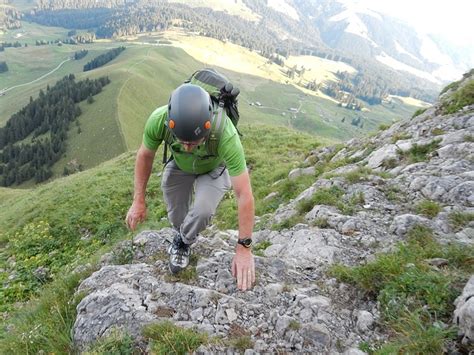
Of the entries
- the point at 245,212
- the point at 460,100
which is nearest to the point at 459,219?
the point at 245,212

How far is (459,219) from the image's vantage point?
24.7 ft

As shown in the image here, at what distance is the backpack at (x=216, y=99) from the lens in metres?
5.50

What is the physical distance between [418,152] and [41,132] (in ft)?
512

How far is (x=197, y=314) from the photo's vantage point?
18.4ft

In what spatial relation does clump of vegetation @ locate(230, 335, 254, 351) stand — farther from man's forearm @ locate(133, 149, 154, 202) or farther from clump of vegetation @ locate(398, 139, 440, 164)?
clump of vegetation @ locate(398, 139, 440, 164)

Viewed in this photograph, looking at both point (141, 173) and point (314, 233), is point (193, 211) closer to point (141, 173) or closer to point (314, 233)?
point (141, 173)

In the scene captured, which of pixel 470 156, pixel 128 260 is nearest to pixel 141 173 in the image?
pixel 128 260

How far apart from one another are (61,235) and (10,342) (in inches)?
477

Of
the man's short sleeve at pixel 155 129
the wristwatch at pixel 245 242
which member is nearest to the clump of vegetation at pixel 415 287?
the wristwatch at pixel 245 242

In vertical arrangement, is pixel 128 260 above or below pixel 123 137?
above

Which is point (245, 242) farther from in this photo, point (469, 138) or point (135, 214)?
point (469, 138)

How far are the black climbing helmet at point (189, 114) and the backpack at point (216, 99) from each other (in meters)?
0.29

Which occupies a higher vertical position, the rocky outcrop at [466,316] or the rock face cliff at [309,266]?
the rocky outcrop at [466,316]

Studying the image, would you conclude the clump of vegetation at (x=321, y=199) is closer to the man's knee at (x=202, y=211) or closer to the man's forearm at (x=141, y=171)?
the man's knee at (x=202, y=211)
